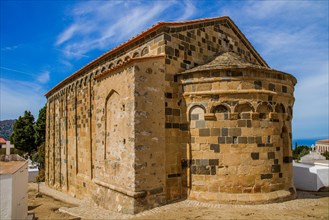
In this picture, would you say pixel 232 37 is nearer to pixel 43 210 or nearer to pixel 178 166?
pixel 178 166

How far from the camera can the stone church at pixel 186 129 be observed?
7629 millimetres

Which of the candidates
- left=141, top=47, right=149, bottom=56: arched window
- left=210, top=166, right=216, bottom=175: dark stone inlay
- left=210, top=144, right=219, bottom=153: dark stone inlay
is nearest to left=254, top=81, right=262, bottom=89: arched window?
left=210, top=144, right=219, bottom=153: dark stone inlay

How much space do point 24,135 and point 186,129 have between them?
1082 inches

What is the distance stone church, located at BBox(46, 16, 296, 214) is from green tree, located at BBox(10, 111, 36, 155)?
24.7m

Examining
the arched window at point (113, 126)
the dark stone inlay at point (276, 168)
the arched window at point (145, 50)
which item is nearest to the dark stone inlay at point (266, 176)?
the dark stone inlay at point (276, 168)

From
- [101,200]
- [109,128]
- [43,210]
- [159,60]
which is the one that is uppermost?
[159,60]

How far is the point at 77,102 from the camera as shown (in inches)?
571

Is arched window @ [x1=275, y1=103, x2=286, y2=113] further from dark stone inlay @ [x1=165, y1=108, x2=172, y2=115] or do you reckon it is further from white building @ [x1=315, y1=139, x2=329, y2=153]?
white building @ [x1=315, y1=139, x2=329, y2=153]

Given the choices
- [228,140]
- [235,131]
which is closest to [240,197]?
[228,140]

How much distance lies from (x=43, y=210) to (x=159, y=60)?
318 inches

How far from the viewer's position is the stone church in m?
7.63

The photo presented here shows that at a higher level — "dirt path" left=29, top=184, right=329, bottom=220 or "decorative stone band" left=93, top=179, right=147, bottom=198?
"decorative stone band" left=93, top=179, right=147, bottom=198

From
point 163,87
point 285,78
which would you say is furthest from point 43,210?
point 285,78

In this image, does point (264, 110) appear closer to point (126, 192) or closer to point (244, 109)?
point (244, 109)
